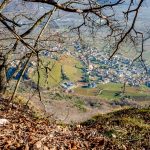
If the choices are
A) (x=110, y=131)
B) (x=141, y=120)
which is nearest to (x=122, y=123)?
(x=141, y=120)

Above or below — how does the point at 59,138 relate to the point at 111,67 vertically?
above

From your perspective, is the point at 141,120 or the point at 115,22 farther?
the point at 141,120

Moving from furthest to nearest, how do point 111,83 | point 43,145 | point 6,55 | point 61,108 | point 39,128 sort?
point 111,83
point 61,108
point 6,55
point 39,128
point 43,145

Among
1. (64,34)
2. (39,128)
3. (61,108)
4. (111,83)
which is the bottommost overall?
Answer: (111,83)

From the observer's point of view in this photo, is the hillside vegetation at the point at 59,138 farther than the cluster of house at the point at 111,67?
No

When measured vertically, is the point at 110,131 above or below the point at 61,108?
above

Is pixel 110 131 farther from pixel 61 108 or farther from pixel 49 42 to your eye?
pixel 61 108

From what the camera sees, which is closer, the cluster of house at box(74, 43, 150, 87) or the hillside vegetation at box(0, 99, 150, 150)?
the hillside vegetation at box(0, 99, 150, 150)

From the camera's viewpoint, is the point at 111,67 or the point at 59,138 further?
the point at 111,67
